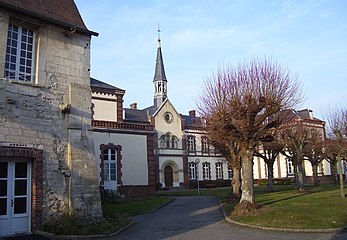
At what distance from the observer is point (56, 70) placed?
1266cm

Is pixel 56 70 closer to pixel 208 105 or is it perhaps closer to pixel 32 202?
pixel 32 202

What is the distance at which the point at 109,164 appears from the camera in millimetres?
27922

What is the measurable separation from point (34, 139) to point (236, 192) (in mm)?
13552

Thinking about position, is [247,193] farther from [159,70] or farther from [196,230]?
[159,70]

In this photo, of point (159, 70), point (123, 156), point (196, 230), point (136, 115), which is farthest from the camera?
point (159, 70)

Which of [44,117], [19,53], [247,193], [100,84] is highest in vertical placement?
[100,84]

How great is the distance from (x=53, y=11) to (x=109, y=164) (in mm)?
16515

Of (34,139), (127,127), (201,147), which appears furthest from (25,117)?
(201,147)

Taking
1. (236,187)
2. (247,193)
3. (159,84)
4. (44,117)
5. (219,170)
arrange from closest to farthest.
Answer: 1. (44,117)
2. (247,193)
3. (236,187)
4. (159,84)
5. (219,170)

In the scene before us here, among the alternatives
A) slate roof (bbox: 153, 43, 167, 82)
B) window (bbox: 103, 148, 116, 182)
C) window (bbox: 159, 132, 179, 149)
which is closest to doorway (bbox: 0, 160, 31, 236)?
window (bbox: 103, 148, 116, 182)

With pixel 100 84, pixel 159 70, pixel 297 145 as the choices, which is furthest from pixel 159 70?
pixel 297 145

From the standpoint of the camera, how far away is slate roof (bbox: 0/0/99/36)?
1155 centimetres

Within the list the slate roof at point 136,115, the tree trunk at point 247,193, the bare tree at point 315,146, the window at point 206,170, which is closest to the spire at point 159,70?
the slate roof at point 136,115

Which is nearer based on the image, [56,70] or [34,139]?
[34,139]
